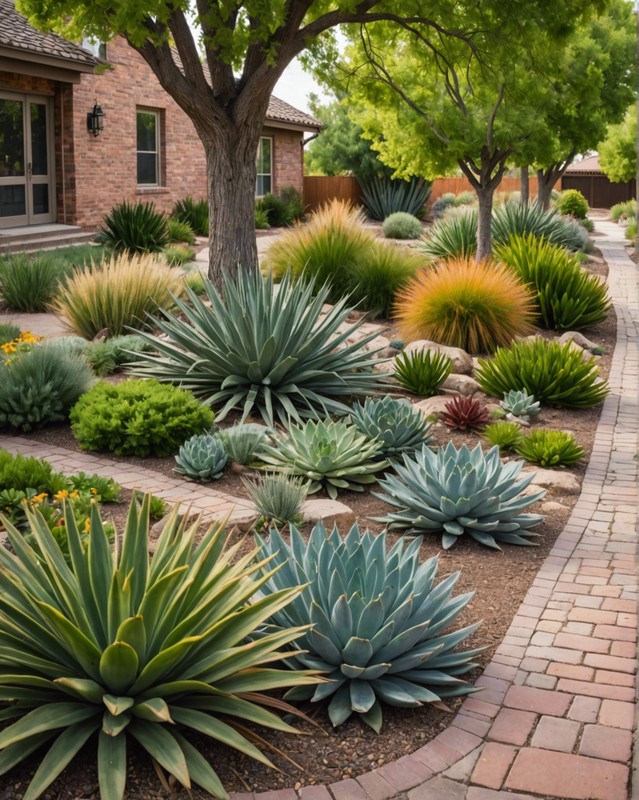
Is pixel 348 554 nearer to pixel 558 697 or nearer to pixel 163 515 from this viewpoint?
pixel 558 697

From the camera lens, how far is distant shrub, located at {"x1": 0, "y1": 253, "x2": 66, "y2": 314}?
1301cm

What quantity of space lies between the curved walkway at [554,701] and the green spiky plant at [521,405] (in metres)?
2.28

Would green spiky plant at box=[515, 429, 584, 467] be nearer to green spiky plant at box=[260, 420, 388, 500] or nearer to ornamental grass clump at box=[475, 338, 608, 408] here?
green spiky plant at box=[260, 420, 388, 500]

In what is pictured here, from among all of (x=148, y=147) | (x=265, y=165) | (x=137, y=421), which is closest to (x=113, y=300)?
(x=137, y=421)

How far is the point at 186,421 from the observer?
7.53 metres

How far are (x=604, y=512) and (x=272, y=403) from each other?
10.4ft

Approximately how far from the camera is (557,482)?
7.00m

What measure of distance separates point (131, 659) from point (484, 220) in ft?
42.9

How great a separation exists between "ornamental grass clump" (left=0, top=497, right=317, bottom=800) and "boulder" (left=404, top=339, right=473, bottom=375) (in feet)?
21.9

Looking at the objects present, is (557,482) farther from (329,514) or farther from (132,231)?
(132,231)

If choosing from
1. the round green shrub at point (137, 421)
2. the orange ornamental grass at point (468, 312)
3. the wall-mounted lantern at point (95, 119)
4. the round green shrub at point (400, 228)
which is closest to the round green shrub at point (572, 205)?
the round green shrub at point (400, 228)

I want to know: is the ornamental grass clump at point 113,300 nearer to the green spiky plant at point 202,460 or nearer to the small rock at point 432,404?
the small rock at point 432,404

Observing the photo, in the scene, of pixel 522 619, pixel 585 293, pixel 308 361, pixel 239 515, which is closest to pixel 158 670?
pixel 522 619

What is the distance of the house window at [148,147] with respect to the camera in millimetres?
23406
